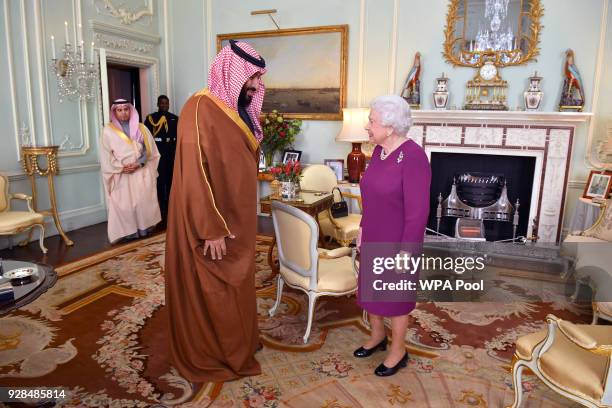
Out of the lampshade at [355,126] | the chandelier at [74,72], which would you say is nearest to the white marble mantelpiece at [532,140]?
the lampshade at [355,126]

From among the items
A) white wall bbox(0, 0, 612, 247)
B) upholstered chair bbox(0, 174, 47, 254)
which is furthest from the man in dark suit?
upholstered chair bbox(0, 174, 47, 254)

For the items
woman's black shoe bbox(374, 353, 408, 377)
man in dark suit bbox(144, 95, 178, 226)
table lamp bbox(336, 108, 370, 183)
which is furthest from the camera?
man in dark suit bbox(144, 95, 178, 226)


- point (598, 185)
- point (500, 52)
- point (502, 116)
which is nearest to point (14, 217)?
point (502, 116)

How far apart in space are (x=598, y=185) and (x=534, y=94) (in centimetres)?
113

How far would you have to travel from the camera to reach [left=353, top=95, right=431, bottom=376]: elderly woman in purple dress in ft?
6.91

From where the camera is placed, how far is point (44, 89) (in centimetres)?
493

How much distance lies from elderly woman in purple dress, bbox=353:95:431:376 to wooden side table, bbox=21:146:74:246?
3824 mm

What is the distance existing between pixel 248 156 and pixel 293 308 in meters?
1.45

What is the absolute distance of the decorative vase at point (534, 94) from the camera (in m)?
4.71

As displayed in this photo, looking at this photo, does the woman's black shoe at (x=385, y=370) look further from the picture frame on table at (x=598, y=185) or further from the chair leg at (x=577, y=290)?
the picture frame on table at (x=598, y=185)

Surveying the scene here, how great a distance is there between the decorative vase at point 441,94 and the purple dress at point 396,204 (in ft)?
10.3

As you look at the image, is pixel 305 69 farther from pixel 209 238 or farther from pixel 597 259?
pixel 209 238

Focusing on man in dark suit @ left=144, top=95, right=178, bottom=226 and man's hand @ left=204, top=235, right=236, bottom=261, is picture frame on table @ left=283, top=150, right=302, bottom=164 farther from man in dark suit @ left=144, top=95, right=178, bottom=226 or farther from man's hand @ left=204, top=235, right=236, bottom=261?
man's hand @ left=204, top=235, right=236, bottom=261

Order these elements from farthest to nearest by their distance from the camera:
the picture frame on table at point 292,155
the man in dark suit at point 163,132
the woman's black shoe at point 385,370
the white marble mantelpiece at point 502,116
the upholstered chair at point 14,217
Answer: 1. the man in dark suit at point 163,132
2. the picture frame on table at point 292,155
3. the white marble mantelpiece at point 502,116
4. the upholstered chair at point 14,217
5. the woman's black shoe at point 385,370
